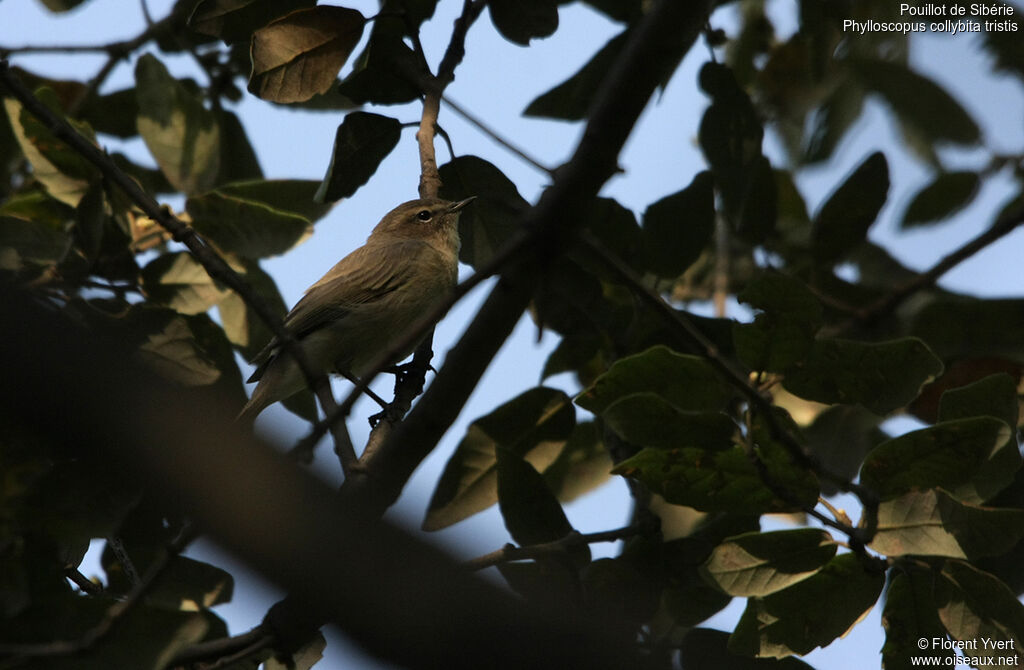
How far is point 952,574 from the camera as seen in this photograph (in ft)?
11.2

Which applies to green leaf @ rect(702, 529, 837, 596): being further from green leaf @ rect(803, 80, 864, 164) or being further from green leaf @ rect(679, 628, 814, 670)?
green leaf @ rect(803, 80, 864, 164)

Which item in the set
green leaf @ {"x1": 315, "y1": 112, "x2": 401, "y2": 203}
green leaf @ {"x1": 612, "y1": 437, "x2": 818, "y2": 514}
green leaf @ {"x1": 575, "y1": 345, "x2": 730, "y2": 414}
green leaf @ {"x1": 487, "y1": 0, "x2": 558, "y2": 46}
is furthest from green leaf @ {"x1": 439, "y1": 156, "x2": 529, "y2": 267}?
green leaf @ {"x1": 612, "y1": 437, "x2": 818, "y2": 514}

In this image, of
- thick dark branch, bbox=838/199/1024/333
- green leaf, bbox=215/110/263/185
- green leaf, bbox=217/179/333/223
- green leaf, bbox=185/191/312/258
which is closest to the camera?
thick dark branch, bbox=838/199/1024/333

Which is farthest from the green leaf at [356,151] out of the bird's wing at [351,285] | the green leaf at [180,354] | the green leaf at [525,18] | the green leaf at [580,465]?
the green leaf at [580,465]

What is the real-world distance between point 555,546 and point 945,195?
12.0 ft

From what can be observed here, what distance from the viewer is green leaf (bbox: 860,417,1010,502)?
314cm

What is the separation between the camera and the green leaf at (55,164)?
4.84 meters

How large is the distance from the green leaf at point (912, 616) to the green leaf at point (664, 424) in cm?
90

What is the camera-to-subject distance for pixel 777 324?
3.30 m

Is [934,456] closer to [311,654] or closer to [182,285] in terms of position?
[311,654]

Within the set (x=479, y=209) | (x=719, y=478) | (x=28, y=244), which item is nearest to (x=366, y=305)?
(x=479, y=209)

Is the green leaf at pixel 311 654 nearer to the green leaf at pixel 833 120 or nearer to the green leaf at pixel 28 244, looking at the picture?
the green leaf at pixel 28 244

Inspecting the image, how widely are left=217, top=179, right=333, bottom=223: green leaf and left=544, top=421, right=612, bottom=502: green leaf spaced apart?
176cm

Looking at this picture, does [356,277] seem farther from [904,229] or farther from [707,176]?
[904,229]
